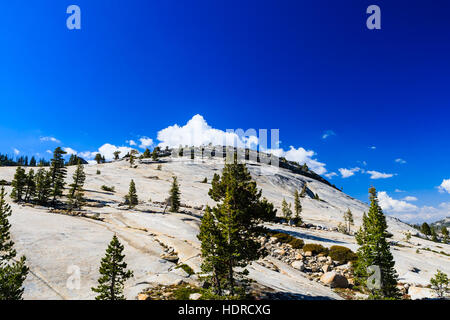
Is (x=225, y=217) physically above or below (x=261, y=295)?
above

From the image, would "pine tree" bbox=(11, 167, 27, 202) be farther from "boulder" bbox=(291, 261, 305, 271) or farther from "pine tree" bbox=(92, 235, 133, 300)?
"boulder" bbox=(291, 261, 305, 271)

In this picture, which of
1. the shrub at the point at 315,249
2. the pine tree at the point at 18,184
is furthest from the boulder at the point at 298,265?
the pine tree at the point at 18,184

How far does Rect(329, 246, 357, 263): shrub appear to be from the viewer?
39.1 m

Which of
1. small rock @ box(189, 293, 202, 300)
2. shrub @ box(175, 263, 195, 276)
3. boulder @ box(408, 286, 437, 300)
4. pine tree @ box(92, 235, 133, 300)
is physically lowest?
boulder @ box(408, 286, 437, 300)

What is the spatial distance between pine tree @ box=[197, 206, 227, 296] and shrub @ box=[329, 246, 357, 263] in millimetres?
30879

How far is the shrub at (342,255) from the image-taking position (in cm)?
3906

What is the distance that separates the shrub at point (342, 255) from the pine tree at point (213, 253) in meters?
30.9

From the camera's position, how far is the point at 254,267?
28.6m

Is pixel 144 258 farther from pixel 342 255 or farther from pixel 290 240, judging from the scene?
pixel 342 255

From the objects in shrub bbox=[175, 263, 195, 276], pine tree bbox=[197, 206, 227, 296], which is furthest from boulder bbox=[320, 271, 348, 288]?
pine tree bbox=[197, 206, 227, 296]

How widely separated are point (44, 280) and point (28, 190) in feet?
156

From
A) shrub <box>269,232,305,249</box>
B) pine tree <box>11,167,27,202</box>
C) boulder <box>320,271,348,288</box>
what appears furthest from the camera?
pine tree <box>11,167,27,202</box>

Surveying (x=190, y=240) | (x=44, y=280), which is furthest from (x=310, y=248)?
(x=44, y=280)
